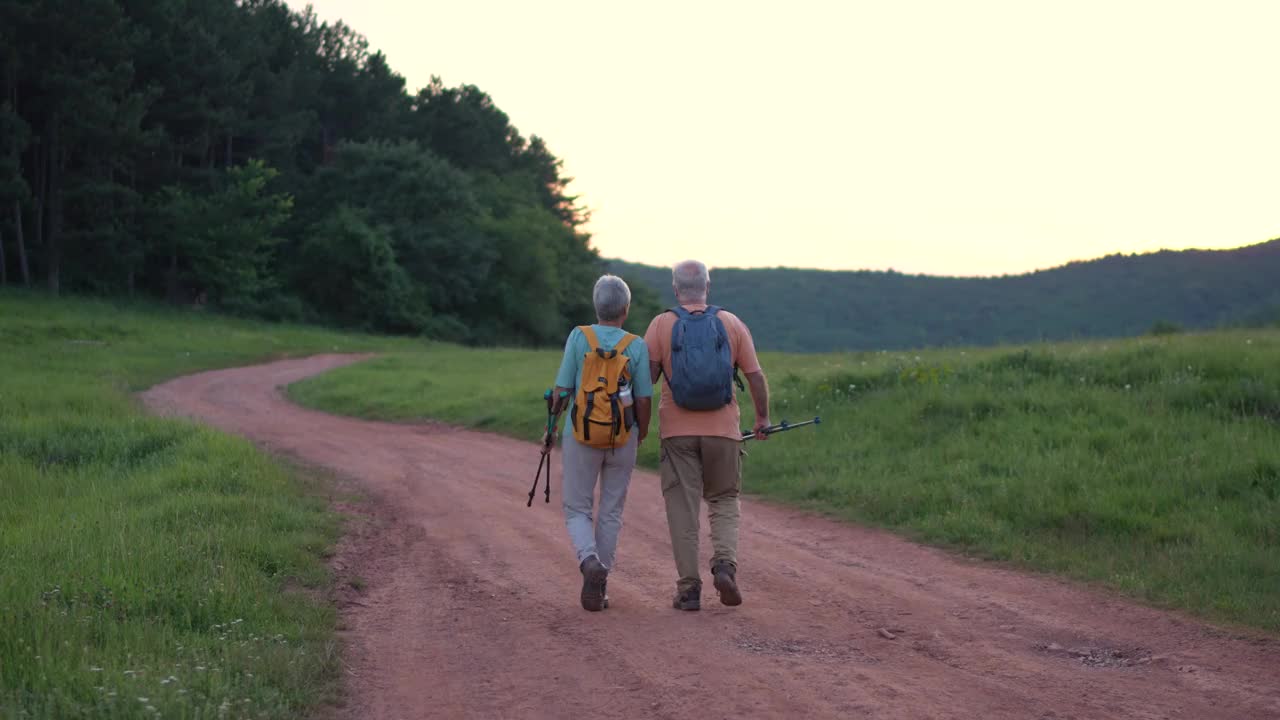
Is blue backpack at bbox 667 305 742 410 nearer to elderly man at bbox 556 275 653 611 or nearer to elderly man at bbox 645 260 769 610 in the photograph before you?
elderly man at bbox 645 260 769 610

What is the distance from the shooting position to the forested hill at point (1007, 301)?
31094 mm

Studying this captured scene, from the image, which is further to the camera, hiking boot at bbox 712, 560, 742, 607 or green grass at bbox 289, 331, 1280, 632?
green grass at bbox 289, 331, 1280, 632

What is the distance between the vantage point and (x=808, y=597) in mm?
7016

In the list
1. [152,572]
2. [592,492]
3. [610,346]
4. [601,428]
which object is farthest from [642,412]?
[152,572]

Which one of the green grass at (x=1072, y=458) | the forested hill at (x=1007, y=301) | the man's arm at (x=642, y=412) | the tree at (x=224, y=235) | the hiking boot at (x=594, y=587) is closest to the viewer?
the hiking boot at (x=594, y=587)

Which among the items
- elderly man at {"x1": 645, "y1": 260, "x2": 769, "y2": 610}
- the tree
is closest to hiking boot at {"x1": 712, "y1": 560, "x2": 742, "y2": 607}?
elderly man at {"x1": 645, "y1": 260, "x2": 769, "y2": 610}

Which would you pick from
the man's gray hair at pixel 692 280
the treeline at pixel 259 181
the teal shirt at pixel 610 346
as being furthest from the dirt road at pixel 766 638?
the treeline at pixel 259 181

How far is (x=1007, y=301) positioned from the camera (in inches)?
2448

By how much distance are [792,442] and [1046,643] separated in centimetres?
734

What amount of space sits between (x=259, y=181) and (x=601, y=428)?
42.3m

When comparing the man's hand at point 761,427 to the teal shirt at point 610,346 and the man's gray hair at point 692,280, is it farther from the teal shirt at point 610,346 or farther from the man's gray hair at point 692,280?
the man's gray hair at point 692,280

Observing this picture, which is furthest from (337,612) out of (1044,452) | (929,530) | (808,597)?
(1044,452)

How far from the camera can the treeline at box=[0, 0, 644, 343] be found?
123 ft

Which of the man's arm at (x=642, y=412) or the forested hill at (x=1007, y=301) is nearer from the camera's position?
the man's arm at (x=642, y=412)
